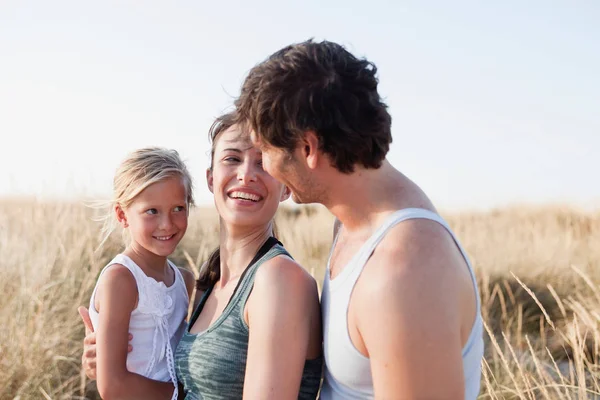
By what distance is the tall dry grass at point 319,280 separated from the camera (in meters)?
4.17

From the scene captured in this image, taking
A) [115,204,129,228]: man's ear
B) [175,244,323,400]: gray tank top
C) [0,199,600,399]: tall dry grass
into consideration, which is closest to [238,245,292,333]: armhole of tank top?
[175,244,323,400]: gray tank top

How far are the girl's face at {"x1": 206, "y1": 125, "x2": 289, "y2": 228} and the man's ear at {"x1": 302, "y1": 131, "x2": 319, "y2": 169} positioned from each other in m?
0.58

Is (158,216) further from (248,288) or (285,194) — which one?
(248,288)

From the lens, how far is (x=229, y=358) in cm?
209

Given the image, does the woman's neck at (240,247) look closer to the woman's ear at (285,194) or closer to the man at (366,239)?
the woman's ear at (285,194)

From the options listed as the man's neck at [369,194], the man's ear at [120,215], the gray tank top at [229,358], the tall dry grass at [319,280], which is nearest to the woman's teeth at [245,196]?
the gray tank top at [229,358]

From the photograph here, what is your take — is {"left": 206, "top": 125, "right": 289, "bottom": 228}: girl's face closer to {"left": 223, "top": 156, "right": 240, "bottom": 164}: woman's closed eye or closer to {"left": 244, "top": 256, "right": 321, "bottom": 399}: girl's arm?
{"left": 223, "top": 156, "right": 240, "bottom": 164}: woman's closed eye

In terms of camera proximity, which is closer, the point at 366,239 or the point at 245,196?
the point at 366,239

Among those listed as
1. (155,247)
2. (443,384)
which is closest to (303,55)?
(443,384)

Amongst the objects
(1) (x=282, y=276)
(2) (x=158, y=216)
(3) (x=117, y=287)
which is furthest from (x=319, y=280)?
(1) (x=282, y=276)

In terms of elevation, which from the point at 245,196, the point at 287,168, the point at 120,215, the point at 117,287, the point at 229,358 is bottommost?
the point at 229,358

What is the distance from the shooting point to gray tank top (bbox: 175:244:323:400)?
208 centimetres

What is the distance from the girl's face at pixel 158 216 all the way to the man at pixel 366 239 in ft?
3.19

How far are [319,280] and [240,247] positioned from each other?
3698 millimetres
